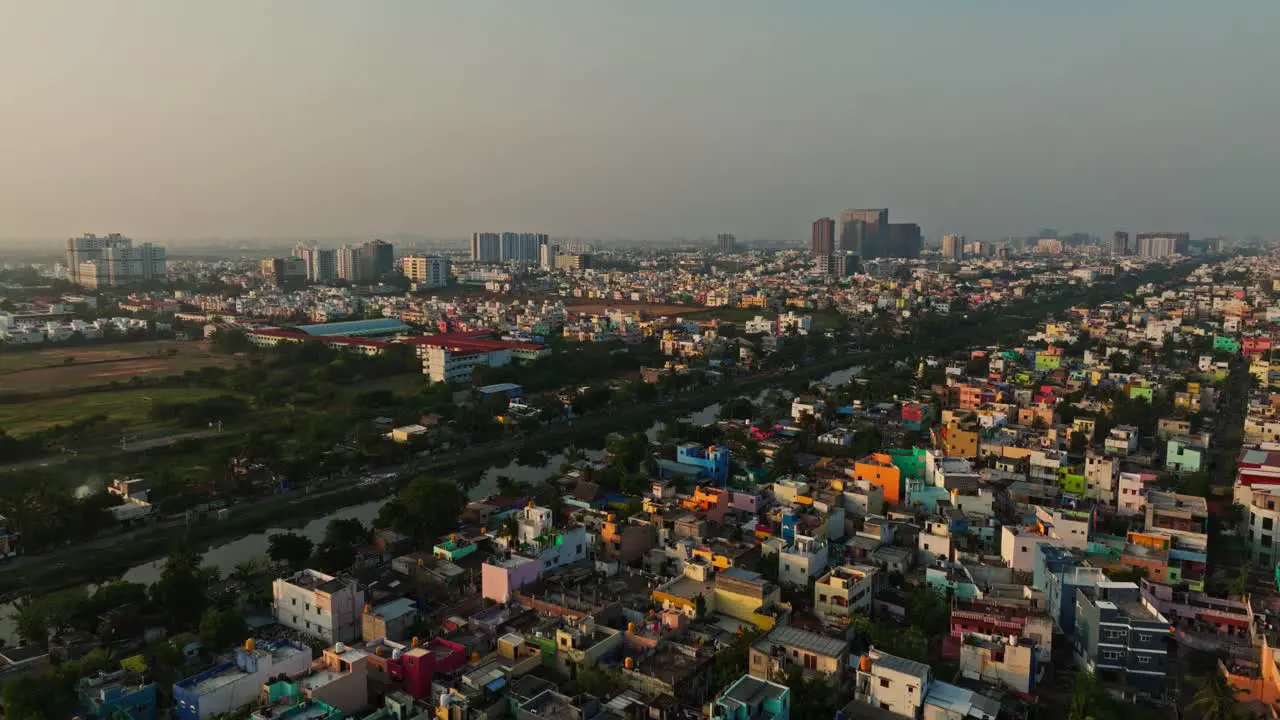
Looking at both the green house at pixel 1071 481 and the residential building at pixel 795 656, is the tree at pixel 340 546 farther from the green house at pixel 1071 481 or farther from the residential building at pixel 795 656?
the green house at pixel 1071 481

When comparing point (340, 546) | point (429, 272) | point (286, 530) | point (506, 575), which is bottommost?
point (286, 530)

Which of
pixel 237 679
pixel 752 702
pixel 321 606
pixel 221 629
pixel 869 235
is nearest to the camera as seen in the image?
pixel 752 702

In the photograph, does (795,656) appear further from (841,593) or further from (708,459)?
(708,459)

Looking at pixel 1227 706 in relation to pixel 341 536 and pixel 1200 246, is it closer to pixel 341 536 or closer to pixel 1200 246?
pixel 341 536

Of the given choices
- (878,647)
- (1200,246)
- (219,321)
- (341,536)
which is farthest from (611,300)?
(1200,246)

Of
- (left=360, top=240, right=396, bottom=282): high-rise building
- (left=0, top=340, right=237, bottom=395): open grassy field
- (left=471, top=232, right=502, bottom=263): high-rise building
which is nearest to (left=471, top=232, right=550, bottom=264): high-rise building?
(left=471, top=232, right=502, bottom=263): high-rise building

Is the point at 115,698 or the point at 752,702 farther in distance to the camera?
the point at 115,698

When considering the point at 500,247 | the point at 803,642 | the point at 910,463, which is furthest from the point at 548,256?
the point at 803,642

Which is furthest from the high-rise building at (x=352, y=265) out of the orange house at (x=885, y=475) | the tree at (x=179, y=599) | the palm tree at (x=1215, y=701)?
the palm tree at (x=1215, y=701)

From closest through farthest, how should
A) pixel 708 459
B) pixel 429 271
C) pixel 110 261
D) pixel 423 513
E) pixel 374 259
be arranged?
pixel 423 513 → pixel 708 459 → pixel 110 261 → pixel 429 271 → pixel 374 259
